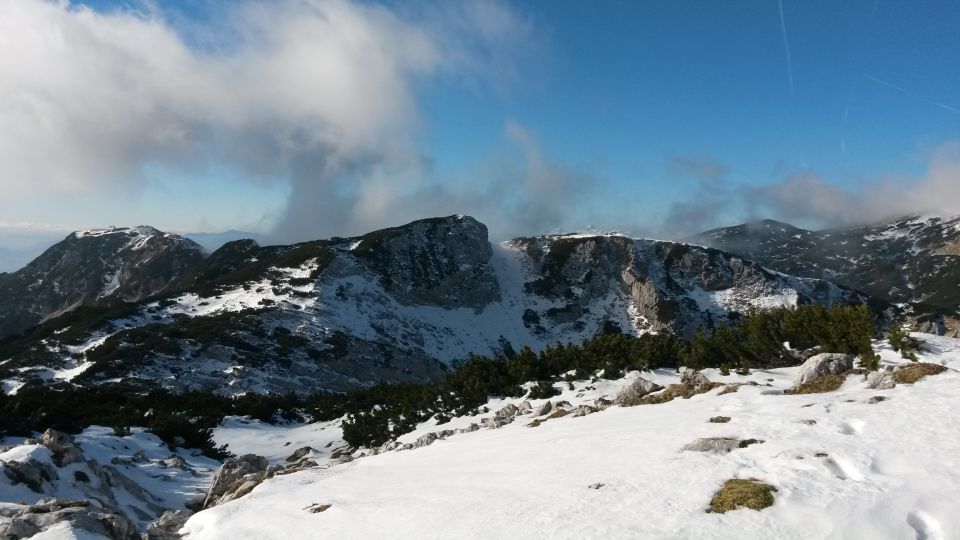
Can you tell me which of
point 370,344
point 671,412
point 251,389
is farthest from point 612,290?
point 671,412

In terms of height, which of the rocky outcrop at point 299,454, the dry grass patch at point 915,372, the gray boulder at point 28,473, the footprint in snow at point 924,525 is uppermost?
the dry grass patch at point 915,372

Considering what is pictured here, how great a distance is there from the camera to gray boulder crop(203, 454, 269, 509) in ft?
52.6

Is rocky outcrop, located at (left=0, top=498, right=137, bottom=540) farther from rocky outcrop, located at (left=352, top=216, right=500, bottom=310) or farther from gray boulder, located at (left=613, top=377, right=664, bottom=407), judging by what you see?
rocky outcrop, located at (left=352, top=216, right=500, bottom=310)

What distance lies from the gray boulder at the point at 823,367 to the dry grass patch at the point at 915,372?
2357mm

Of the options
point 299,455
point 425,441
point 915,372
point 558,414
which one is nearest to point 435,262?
point 299,455

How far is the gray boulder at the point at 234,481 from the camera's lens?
52.6 feet

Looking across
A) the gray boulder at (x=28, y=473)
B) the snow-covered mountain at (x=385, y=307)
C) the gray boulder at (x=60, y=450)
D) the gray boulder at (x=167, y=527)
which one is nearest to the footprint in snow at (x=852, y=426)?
the gray boulder at (x=167, y=527)

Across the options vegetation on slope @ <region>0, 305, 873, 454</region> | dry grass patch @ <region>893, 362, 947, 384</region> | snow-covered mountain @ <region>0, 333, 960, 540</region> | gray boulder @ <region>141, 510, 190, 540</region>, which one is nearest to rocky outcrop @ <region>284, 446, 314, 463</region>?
vegetation on slope @ <region>0, 305, 873, 454</region>

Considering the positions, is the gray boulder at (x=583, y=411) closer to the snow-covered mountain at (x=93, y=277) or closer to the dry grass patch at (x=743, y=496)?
the dry grass patch at (x=743, y=496)

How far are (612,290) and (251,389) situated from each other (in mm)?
106414

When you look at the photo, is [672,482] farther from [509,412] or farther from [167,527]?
[509,412]

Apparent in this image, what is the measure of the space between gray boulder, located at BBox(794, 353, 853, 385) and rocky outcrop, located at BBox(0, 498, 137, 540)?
18962mm

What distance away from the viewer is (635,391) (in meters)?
21.1

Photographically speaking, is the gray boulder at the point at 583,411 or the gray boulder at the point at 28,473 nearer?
the gray boulder at the point at 28,473
